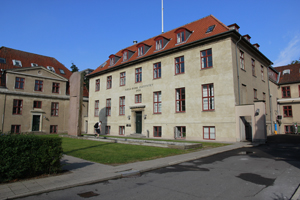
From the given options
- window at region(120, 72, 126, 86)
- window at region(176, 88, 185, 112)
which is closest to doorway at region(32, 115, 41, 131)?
window at region(120, 72, 126, 86)

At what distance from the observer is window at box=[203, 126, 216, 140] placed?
70.6 ft

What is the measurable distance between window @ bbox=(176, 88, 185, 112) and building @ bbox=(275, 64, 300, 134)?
63.2 feet

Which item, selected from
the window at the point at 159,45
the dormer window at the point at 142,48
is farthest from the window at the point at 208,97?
the dormer window at the point at 142,48

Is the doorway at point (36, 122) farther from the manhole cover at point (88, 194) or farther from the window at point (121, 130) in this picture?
the manhole cover at point (88, 194)

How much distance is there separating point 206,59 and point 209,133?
7.83m

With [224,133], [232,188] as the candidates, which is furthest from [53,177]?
[224,133]

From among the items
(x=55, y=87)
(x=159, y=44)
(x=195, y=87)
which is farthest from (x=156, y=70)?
(x=55, y=87)

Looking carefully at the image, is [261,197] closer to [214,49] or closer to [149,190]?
[149,190]

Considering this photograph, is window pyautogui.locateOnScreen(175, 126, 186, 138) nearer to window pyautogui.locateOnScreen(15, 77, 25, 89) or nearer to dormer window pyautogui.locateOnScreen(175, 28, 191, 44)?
dormer window pyautogui.locateOnScreen(175, 28, 191, 44)

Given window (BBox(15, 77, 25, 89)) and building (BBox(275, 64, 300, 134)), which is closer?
building (BBox(275, 64, 300, 134))

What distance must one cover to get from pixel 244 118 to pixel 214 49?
7.67 m

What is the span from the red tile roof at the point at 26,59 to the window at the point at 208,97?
1234 inches

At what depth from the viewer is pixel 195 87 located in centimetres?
2314

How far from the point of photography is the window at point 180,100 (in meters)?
24.3
